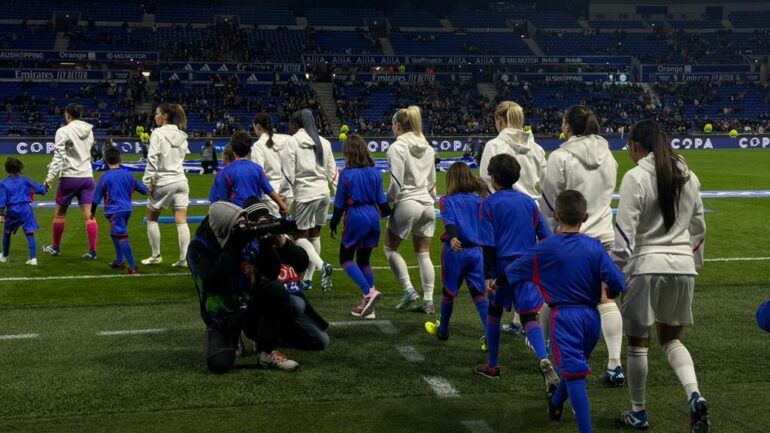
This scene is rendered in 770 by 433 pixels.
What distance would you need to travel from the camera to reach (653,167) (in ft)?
17.4

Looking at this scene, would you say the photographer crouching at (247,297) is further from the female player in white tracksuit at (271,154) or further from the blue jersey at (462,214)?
the female player in white tracksuit at (271,154)

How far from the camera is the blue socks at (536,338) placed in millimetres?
6184

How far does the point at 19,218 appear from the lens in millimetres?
11930

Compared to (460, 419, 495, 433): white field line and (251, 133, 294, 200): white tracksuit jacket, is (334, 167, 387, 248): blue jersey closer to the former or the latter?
(251, 133, 294, 200): white tracksuit jacket

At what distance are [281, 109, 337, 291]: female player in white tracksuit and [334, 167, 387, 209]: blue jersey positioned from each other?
1.22 meters

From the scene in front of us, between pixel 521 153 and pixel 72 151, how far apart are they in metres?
7.37

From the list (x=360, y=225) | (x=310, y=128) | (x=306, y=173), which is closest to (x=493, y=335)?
(x=360, y=225)

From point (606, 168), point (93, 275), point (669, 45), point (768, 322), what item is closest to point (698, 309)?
point (606, 168)

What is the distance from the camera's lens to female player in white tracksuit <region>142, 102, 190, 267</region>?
37.4 ft

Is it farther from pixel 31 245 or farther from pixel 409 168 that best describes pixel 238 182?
pixel 31 245

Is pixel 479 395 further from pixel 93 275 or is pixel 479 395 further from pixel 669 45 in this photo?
pixel 669 45

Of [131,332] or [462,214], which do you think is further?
[131,332]

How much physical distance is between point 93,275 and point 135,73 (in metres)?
46.4

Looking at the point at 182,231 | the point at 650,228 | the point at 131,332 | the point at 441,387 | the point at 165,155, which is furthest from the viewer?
the point at 182,231
